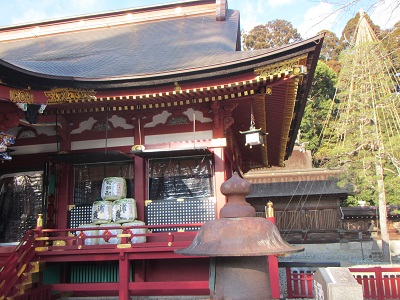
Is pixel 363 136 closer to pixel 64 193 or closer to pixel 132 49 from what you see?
pixel 132 49

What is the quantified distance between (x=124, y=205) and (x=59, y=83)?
10.3 feet

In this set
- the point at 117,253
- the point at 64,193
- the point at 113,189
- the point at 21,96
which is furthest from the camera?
the point at 64,193

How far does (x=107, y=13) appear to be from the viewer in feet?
56.6

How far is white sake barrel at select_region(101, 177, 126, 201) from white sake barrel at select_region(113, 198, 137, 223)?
0.21m

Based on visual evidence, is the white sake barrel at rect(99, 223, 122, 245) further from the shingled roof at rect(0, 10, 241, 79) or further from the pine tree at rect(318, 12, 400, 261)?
the pine tree at rect(318, 12, 400, 261)

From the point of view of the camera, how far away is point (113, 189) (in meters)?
8.72

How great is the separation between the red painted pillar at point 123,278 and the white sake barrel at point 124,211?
3.31 ft

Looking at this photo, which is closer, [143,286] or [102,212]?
[143,286]

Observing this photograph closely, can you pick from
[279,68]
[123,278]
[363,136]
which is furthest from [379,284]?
[363,136]

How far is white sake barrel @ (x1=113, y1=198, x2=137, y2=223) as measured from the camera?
848cm

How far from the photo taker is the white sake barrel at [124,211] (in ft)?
27.8

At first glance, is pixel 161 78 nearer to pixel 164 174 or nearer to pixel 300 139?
pixel 164 174

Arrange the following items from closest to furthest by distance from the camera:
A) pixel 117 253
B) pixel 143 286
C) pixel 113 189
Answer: pixel 143 286, pixel 117 253, pixel 113 189

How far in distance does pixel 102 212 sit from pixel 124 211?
1.79 ft
